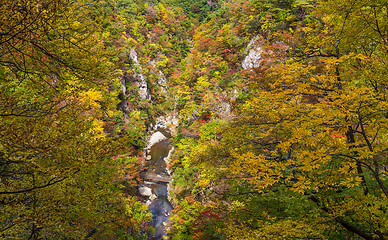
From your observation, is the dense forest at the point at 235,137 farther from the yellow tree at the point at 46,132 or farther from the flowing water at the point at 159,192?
the flowing water at the point at 159,192

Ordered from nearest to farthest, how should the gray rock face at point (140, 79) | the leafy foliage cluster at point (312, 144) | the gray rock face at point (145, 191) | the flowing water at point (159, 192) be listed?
the leafy foliage cluster at point (312, 144) < the flowing water at point (159, 192) < the gray rock face at point (145, 191) < the gray rock face at point (140, 79)

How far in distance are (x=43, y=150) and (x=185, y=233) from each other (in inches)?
268

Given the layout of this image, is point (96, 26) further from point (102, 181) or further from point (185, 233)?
point (185, 233)

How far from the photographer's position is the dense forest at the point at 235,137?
2.41 meters

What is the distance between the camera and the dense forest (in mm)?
2410

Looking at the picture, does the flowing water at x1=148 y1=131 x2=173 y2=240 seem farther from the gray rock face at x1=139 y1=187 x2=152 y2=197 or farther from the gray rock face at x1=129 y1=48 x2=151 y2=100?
the gray rock face at x1=129 y1=48 x2=151 y2=100

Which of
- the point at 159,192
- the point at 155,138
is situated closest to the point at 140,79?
the point at 155,138

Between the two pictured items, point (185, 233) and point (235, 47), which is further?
point (235, 47)

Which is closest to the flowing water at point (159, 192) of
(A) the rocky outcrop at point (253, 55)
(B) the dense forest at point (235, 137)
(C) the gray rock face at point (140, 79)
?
(B) the dense forest at point (235, 137)

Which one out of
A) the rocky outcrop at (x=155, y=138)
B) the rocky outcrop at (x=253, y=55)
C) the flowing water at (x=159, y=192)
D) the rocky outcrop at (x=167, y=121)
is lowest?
the flowing water at (x=159, y=192)

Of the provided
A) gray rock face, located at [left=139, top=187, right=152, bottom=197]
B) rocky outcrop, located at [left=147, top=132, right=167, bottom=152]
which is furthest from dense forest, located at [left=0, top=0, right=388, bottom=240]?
rocky outcrop, located at [left=147, top=132, right=167, bottom=152]

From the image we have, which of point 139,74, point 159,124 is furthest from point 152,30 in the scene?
point 159,124

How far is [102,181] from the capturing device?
Answer: 4.18 m

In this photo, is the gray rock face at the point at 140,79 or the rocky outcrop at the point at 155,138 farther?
the gray rock face at the point at 140,79
